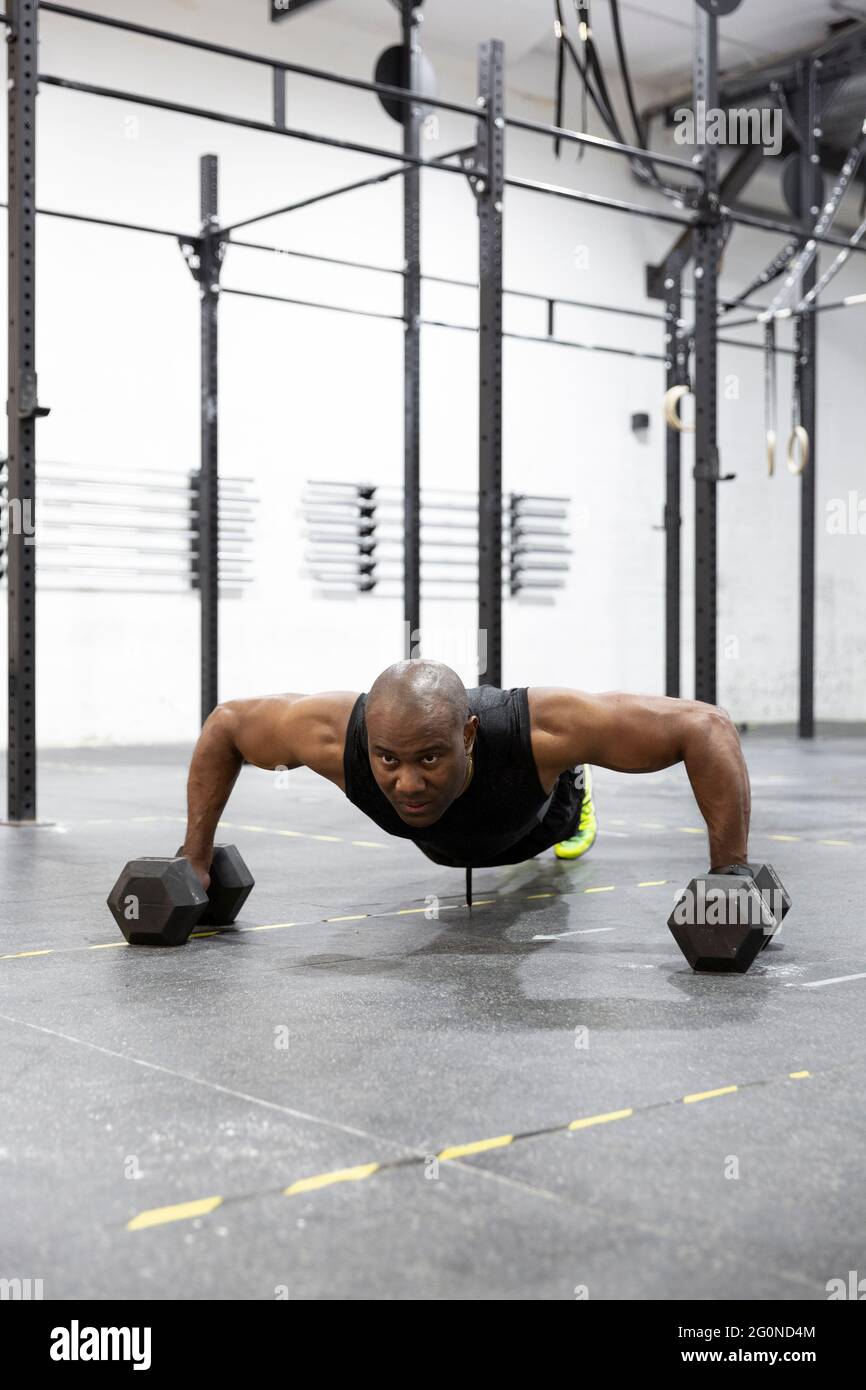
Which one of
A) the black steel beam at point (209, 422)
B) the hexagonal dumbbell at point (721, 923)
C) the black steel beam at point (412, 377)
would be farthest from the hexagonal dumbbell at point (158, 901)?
the black steel beam at point (412, 377)

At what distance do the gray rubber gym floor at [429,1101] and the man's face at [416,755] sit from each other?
31cm

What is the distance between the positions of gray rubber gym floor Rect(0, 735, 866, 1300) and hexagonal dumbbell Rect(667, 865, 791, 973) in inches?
2.0

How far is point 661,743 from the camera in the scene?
2.80 m

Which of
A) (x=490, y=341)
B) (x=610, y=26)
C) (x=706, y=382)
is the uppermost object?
(x=610, y=26)

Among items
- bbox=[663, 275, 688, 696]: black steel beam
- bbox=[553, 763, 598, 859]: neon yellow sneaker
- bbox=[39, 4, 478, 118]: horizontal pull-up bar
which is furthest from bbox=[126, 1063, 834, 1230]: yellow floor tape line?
bbox=[663, 275, 688, 696]: black steel beam

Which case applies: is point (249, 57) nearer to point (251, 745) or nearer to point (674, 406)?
point (251, 745)

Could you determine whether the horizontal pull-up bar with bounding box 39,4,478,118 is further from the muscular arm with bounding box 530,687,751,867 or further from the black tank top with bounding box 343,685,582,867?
the muscular arm with bounding box 530,687,751,867

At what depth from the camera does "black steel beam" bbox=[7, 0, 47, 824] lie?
4.80 m

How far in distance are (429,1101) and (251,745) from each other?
4.36 feet

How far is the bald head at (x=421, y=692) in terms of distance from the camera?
2.63 m

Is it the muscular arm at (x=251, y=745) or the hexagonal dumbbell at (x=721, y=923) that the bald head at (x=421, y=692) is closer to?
the muscular arm at (x=251, y=745)

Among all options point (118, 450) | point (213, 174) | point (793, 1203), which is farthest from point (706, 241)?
point (793, 1203)

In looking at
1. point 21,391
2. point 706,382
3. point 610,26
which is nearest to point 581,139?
point 706,382

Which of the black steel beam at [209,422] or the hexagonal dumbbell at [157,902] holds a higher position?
the black steel beam at [209,422]
